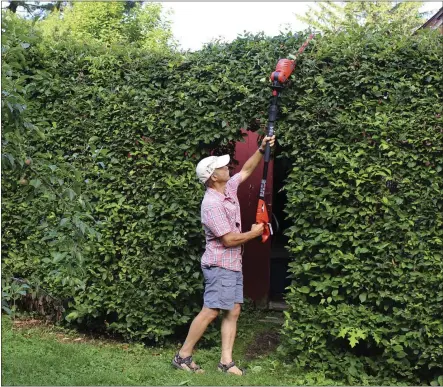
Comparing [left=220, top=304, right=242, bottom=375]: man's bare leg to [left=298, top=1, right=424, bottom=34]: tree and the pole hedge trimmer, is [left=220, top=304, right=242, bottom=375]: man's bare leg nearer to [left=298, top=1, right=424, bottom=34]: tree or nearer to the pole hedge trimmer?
the pole hedge trimmer

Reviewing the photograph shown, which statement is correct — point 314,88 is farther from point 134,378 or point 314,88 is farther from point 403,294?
point 134,378

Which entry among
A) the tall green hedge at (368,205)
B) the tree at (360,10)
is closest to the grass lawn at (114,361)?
the tall green hedge at (368,205)

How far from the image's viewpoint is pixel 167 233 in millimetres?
5020

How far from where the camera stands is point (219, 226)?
4438 millimetres

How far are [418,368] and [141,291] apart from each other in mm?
2420

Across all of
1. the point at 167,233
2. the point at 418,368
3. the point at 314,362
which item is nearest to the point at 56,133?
the point at 167,233

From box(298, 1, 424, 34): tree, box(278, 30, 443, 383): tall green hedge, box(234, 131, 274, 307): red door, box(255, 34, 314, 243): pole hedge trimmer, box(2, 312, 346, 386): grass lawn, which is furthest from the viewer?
box(298, 1, 424, 34): tree

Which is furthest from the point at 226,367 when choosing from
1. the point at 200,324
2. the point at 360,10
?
the point at 360,10

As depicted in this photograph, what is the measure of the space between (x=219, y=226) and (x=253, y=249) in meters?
2.40

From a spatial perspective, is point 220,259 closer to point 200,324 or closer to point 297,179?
point 200,324

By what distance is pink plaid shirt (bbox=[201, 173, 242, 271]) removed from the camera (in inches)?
175

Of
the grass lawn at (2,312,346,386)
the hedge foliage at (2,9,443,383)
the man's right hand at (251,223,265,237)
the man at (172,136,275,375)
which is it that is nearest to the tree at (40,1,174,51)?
the hedge foliage at (2,9,443,383)

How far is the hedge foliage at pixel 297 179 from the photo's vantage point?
4160 mm

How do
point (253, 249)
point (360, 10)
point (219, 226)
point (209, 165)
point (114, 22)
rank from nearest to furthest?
point (219, 226) < point (209, 165) < point (253, 249) < point (114, 22) < point (360, 10)
